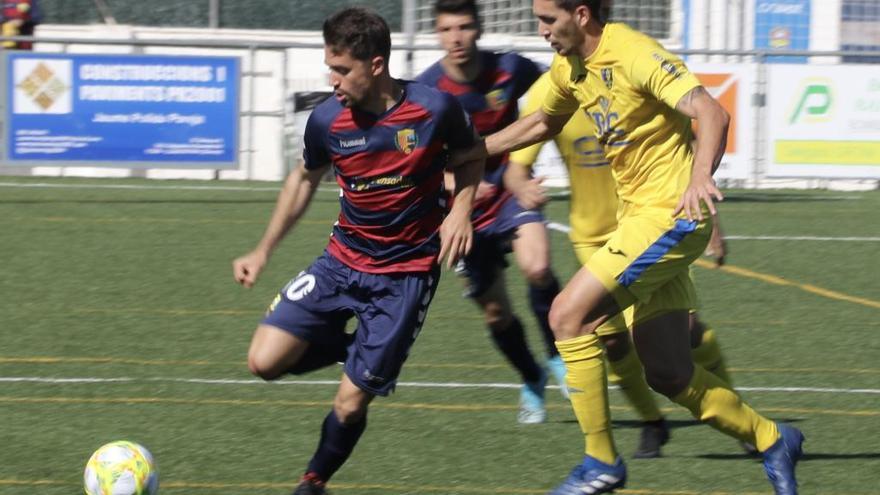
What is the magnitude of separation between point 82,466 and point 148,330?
3.18m

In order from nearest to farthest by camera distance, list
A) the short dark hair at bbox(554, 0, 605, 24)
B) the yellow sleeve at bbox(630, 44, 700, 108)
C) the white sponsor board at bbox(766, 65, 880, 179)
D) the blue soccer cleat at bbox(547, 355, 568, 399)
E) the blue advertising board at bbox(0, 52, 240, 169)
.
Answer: the yellow sleeve at bbox(630, 44, 700, 108)
the short dark hair at bbox(554, 0, 605, 24)
the blue soccer cleat at bbox(547, 355, 568, 399)
the blue advertising board at bbox(0, 52, 240, 169)
the white sponsor board at bbox(766, 65, 880, 179)

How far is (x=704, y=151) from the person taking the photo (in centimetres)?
503

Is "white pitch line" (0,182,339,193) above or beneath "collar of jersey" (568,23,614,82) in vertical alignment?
beneath

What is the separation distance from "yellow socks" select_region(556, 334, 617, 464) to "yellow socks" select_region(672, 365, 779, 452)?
311 mm

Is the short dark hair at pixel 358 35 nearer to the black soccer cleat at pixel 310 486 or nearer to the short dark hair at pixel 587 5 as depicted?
the short dark hair at pixel 587 5

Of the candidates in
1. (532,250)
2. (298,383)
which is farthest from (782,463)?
(298,383)

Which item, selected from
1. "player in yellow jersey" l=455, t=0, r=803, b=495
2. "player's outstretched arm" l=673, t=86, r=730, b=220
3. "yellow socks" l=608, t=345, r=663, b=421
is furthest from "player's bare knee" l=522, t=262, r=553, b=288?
"player's outstretched arm" l=673, t=86, r=730, b=220

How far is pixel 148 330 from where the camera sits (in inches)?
362

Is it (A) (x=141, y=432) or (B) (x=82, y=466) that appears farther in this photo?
(A) (x=141, y=432)

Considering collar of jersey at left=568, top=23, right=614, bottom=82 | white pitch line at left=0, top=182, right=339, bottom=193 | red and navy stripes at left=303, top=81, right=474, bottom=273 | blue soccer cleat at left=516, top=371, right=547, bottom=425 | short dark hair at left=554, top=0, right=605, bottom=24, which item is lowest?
white pitch line at left=0, top=182, right=339, bottom=193

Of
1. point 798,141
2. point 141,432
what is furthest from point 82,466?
point 798,141

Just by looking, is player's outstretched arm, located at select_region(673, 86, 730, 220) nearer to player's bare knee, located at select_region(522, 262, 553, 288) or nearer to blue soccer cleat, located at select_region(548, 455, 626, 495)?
blue soccer cleat, located at select_region(548, 455, 626, 495)

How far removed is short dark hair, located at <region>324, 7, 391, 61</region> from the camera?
17.4 feet

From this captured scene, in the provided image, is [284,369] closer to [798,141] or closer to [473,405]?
[473,405]
